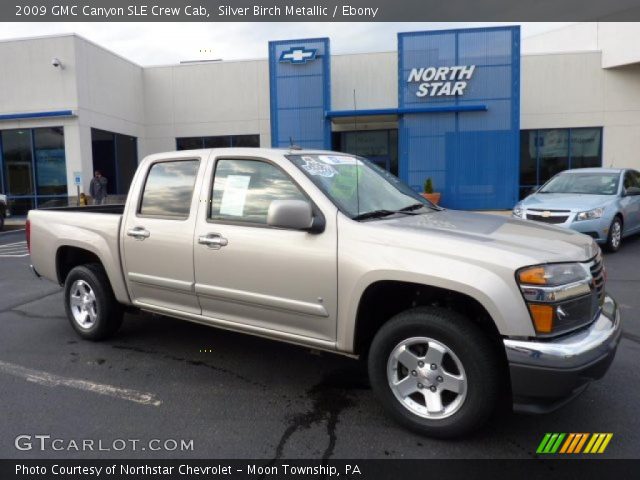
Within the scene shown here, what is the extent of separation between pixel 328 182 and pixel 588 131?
802 inches

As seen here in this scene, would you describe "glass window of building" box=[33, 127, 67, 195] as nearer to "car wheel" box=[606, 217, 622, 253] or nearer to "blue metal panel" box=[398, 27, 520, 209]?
"blue metal panel" box=[398, 27, 520, 209]

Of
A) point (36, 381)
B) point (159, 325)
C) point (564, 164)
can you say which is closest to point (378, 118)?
point (564, 164)

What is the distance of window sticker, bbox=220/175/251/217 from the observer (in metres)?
4.03

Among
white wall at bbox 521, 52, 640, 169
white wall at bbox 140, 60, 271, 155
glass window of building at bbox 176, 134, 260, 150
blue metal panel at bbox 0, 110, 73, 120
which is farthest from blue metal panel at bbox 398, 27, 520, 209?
blue metal panel at bbox 0, 110, 73, 120

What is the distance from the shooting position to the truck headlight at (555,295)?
2.91 meters

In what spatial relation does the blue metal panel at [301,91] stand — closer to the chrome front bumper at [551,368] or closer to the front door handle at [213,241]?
the front door handle at [213,241]

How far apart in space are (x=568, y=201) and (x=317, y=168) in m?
7.34

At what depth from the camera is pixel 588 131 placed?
2091 cm

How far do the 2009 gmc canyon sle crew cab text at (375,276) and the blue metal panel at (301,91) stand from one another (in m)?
15.5

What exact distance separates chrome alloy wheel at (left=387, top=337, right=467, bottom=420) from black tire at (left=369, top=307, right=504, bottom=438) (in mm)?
20

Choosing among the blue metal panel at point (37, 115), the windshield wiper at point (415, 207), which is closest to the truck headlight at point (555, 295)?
the windshield wiper at point (415, 207)

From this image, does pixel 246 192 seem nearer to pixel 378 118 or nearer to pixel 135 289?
pixel 135 289

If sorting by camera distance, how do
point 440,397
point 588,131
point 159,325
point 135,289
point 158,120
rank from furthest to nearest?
point 158,120, point 588,131, point 159,325, point 135,289, point 440,397

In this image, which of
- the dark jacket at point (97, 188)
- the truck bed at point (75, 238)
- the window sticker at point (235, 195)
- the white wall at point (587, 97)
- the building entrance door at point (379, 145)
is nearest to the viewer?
the window sticker at point (235, 195)
